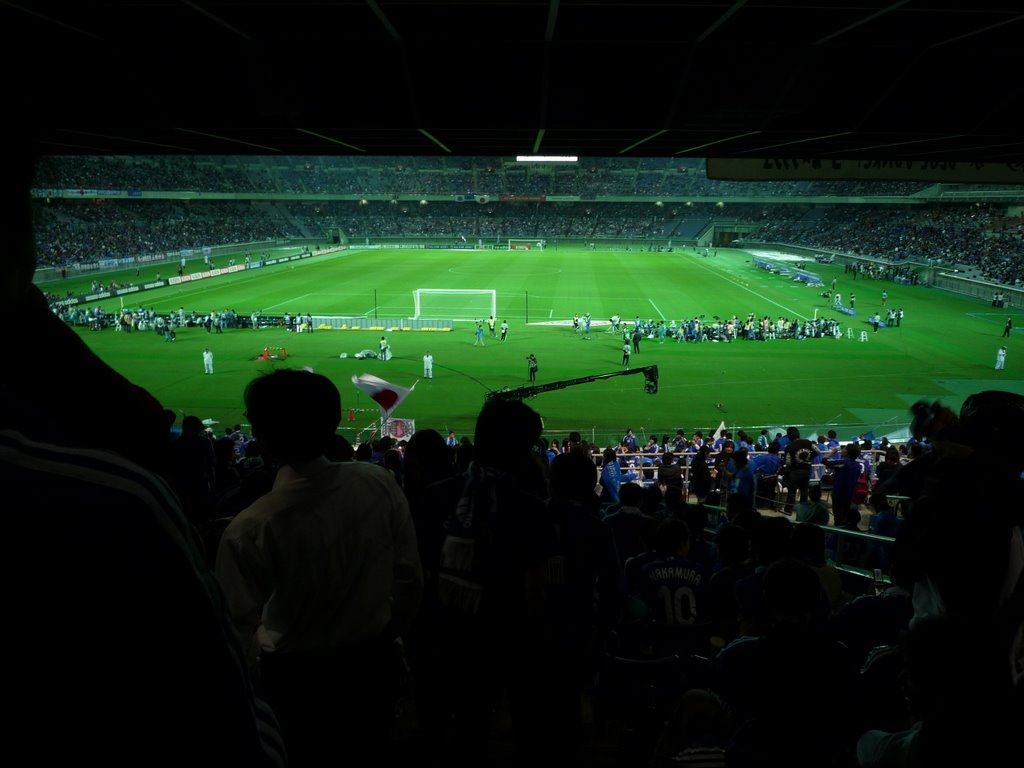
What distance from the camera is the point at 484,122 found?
7637 mm

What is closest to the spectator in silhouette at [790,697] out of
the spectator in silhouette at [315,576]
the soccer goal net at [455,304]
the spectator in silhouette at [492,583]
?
the spectator in silhouette at [492,583]

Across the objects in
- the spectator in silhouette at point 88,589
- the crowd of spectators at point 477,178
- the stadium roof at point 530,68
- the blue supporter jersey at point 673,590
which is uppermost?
the crowd of spectators at point 477,178

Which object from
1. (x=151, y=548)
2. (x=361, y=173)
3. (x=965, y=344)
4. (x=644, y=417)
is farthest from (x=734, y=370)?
(x=361, y=173)

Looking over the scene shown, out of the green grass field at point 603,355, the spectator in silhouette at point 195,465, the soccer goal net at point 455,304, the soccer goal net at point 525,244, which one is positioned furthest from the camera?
the soccer goal net at point 525,244

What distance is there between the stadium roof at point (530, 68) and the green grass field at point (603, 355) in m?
17.2

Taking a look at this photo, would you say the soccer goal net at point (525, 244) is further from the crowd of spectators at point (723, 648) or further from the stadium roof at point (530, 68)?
the crowd of spectators at point (723, 648)

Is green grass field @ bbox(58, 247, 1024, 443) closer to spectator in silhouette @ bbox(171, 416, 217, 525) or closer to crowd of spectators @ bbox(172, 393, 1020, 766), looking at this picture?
spectator in silhouette @ bbox(171, 416, 217, 525)

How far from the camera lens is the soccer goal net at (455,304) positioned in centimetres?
4572

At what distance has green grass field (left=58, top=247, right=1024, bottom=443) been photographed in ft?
88.4

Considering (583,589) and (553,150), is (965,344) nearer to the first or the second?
(553,150)

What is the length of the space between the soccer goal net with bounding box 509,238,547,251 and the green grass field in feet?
113

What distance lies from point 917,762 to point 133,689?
261 centimetres

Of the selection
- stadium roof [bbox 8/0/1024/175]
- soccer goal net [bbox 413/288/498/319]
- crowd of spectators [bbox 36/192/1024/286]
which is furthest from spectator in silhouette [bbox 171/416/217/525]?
crowd of spectators [bbox 36/192/1024/286]

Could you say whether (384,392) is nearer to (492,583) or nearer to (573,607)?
(573,607)
